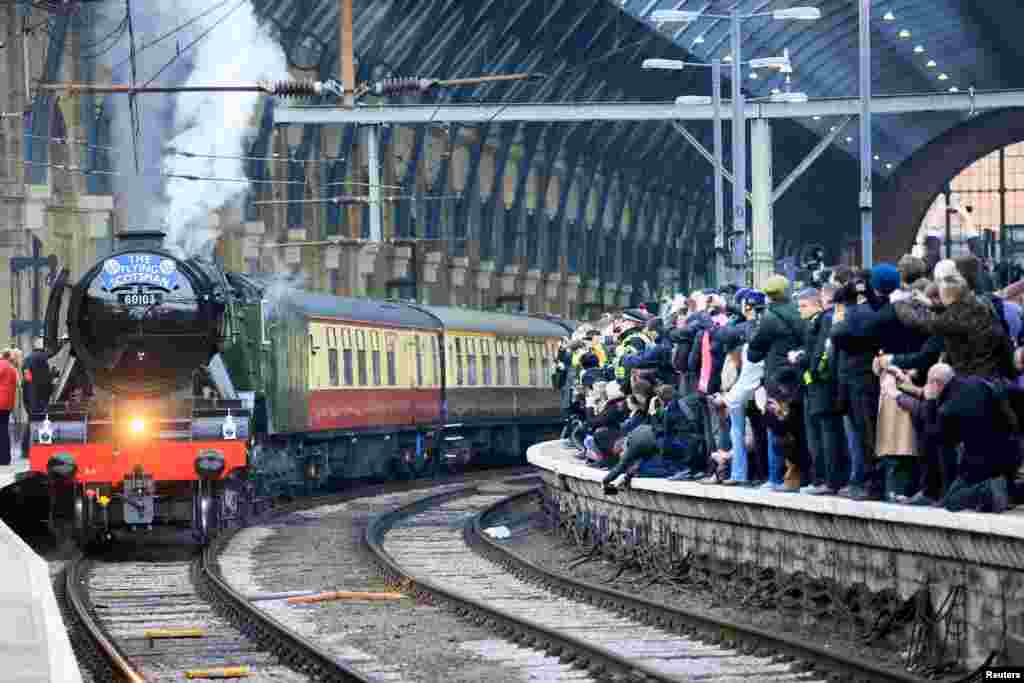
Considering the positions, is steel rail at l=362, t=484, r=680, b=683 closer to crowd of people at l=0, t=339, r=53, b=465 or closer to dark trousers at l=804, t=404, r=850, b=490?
dark trousers at l=804, t=404, r=850, b=490

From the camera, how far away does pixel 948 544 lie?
1456 centimetres

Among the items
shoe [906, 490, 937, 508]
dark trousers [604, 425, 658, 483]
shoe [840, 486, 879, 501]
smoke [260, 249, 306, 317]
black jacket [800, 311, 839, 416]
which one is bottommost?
dark trousers [604, 425, 658, 483]

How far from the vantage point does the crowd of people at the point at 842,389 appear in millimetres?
14305

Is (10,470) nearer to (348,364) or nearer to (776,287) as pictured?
(348,364)

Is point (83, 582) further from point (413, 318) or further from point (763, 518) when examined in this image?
point (413, 318)

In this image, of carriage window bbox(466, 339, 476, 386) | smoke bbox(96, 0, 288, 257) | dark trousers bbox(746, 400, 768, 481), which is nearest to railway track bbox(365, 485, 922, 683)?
dark trousers bbox(746, 400, 768, 481)

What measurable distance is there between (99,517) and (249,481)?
304 centimetres

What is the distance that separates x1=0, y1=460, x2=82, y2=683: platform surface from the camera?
1270 cm

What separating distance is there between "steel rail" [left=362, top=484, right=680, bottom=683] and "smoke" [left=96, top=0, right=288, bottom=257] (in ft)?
15.8

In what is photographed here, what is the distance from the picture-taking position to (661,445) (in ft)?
73.0

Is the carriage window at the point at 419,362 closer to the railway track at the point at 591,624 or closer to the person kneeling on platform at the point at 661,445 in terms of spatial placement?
the railway track at the point at 591,624

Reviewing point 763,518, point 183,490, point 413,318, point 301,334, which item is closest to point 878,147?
point 413,318

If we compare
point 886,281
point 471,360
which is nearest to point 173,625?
point 886,281

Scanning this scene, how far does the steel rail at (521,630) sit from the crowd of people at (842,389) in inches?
83.8
